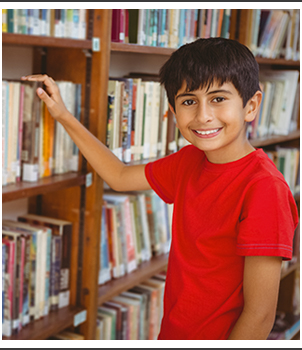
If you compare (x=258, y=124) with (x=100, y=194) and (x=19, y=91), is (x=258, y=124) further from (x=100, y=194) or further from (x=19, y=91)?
(x=19, y=91)

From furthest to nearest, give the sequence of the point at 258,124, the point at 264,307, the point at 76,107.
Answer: the point at 258,124 < the point at 76,107 < the point at 264,307

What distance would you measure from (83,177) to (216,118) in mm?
513

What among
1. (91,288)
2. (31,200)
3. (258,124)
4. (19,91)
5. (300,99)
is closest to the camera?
(19,91)

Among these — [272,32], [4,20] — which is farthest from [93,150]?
[272,32]

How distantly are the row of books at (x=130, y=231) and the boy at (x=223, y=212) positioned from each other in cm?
46

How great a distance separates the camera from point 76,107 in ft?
4.71

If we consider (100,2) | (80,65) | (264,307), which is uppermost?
(100,2)

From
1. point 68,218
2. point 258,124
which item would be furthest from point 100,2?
point 258,124

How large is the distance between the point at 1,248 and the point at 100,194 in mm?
357

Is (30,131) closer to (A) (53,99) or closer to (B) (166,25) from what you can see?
(A) (53,99)

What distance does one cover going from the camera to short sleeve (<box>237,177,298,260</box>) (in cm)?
102

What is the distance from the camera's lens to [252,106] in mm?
1205

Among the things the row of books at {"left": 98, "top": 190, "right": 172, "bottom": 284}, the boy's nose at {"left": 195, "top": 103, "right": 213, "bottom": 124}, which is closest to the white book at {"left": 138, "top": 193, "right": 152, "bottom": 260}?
the row of books at {"left": 98, "top": 190, "right": 172, "bottom": 284}

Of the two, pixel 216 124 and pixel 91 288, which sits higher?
pixel 216 124
